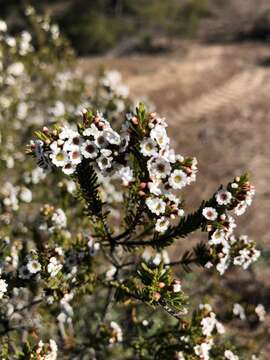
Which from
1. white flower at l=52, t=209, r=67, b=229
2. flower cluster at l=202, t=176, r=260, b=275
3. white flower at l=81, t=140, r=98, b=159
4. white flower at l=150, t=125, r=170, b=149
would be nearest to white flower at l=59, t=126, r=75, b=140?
white flower at l=81, t=140, r=98, b=159

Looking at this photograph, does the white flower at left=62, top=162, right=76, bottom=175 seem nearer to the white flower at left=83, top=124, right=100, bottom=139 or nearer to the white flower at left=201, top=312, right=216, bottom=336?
the white flower at left=83, top=124, right=100, bottom=139

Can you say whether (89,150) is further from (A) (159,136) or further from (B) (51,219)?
(B) (51,219)

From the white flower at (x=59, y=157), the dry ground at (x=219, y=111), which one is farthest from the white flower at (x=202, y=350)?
the dry ground at (x=219, y=111)

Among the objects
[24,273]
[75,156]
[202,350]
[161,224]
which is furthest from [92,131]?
[202,350]

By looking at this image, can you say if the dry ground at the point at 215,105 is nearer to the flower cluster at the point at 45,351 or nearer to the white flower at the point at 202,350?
the white flower at the point at 202,350

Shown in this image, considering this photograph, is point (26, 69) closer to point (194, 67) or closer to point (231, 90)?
point (231, 90)

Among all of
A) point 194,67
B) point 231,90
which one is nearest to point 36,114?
point 231,90
